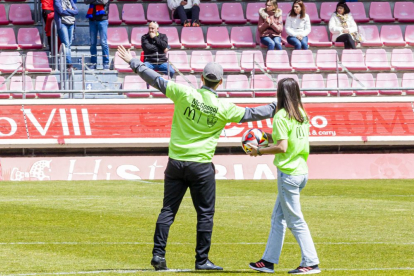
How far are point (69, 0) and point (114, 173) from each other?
5.52 meters

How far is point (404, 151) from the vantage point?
835 inches

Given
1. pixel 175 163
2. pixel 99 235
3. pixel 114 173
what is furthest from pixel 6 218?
pixel 114 173

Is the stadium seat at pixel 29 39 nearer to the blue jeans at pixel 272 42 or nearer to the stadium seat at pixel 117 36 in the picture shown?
the stadium seat at pixel 117 36

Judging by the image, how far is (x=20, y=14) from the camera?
81.0ft

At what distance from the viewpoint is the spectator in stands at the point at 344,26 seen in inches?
944

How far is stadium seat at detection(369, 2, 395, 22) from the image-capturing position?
2620 centimetres

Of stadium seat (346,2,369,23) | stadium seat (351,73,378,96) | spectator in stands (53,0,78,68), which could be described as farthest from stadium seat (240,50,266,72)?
spectator in stands (53,0,78,68)

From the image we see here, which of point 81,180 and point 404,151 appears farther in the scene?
point 404,151

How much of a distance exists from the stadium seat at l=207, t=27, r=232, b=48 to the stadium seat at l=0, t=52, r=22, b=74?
19.3 feet

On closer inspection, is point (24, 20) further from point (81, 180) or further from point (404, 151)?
point (404, 151)

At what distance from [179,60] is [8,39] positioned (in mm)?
5380

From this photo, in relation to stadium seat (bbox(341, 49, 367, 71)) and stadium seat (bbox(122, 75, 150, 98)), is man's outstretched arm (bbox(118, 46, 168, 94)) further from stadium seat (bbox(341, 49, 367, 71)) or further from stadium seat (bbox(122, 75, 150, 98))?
stadium seat (bbox(341, 49, 367, 71))

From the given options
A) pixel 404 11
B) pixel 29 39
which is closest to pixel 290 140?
pixel 29 39

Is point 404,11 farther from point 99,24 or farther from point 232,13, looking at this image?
point 99,24
